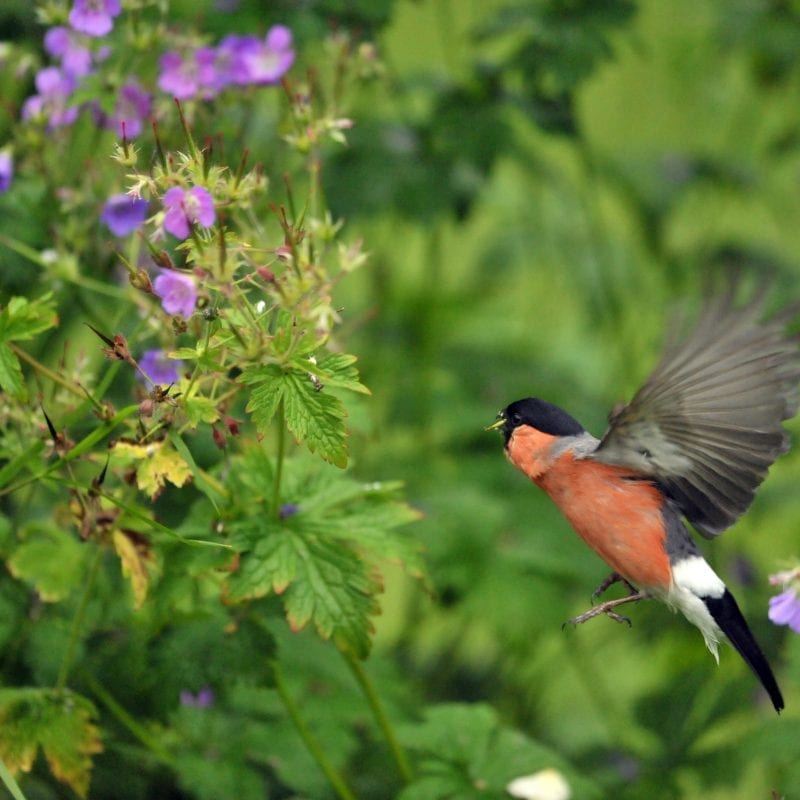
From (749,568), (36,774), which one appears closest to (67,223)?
(36,774)

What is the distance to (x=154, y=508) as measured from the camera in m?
2.27

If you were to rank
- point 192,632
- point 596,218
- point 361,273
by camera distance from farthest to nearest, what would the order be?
point 361,273
point 596,218
point 192,632

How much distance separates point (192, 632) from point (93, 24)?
924 millimetres

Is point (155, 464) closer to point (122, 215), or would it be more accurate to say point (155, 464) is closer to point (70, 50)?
point (122, 215)

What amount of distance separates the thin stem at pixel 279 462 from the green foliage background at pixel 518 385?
25 centimetres

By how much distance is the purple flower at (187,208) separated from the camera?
1.59 metres

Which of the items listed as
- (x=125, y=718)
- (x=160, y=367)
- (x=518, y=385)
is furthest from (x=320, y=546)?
(x=518, y=385)

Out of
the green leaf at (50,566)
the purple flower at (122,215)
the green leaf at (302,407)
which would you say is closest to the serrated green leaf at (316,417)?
the green leaf at (302,407)

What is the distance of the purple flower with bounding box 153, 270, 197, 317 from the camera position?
61.9 inches

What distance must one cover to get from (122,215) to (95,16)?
30 centimetres

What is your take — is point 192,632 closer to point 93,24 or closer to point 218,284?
point 218,284

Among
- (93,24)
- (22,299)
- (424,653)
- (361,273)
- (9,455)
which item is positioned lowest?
(424,653)

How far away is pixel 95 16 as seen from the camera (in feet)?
6.93

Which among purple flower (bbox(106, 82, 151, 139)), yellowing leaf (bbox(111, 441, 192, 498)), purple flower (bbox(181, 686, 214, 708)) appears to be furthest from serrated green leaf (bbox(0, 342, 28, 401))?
purple flower (bbox(181, 686, 214, 708))
